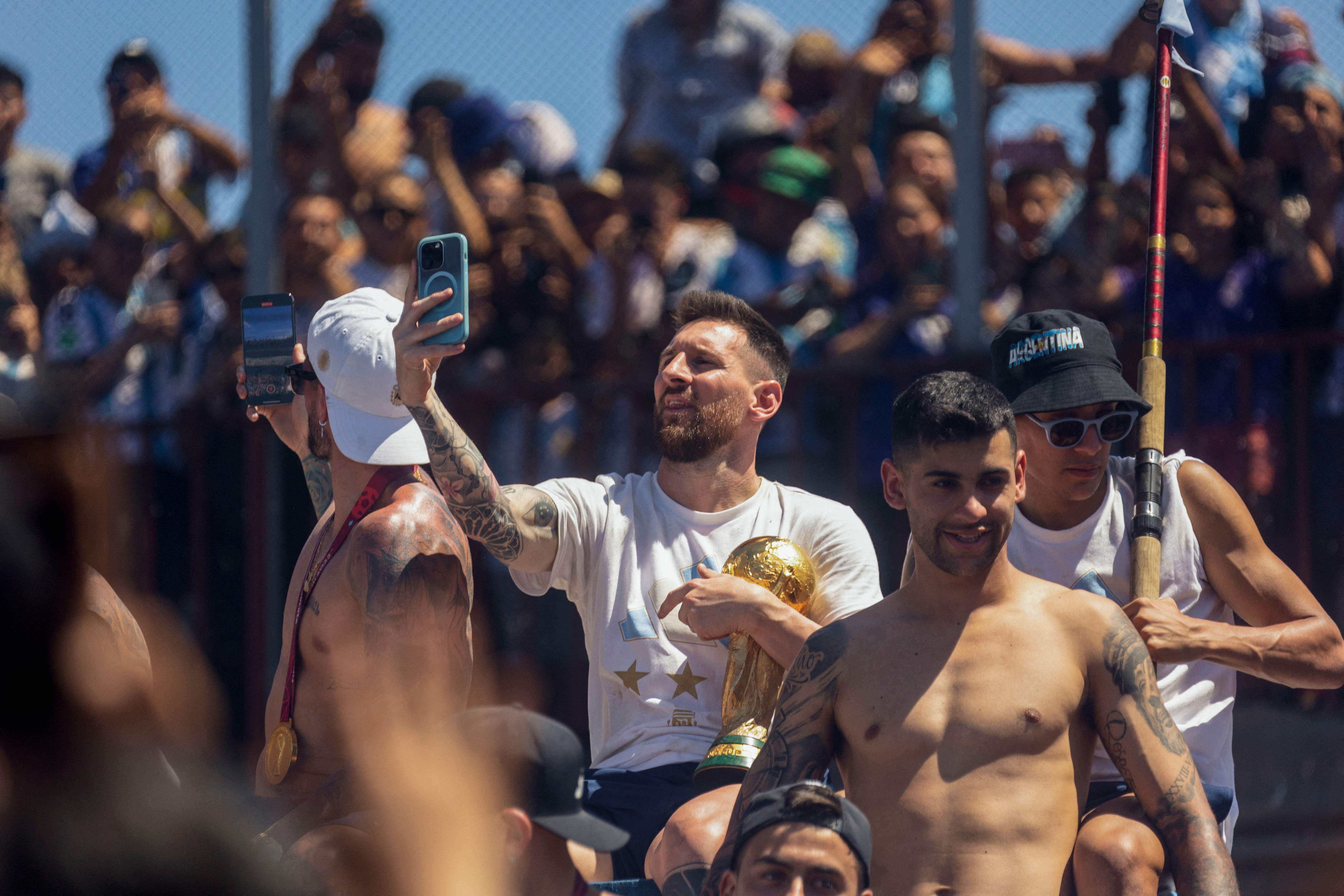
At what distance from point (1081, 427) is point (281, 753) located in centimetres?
185

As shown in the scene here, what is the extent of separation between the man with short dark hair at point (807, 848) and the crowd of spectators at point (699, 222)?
2.75 metres

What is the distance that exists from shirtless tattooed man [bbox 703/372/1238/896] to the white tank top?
0.48 m

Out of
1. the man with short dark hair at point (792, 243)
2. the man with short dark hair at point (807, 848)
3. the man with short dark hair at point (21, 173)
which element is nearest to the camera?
the man with short dark hair at point (807, 848)

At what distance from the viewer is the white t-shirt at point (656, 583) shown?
3.53m

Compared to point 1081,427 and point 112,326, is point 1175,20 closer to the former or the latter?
point 1081,427

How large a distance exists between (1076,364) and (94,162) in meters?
4.63

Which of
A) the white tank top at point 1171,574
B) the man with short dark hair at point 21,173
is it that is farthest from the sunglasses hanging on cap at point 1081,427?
the man with short dark hair at point 21,173

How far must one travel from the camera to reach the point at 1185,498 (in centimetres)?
345

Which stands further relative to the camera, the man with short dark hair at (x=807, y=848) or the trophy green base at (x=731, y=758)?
the trophy green base at (x=731, y=758)

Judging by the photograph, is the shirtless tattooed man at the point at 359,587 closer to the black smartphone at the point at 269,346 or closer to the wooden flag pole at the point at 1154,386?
the black smartphone at the point at 269,346

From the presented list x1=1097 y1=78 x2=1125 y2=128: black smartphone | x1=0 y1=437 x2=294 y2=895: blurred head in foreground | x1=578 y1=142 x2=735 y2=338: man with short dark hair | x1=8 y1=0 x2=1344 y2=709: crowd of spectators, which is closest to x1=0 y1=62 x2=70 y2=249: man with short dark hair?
x1=8 y1=0 x2=1344 y2=709: crowd of spectators

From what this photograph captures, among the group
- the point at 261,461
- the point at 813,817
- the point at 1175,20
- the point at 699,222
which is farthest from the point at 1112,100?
the point at 813,817

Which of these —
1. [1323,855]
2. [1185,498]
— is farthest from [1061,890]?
[1323,855]

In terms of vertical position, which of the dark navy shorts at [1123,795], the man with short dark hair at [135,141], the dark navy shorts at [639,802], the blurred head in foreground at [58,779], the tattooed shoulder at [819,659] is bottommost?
the dark navy shorts at [639,802]
